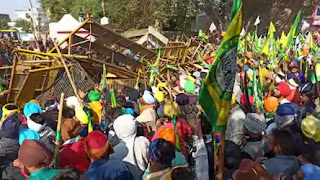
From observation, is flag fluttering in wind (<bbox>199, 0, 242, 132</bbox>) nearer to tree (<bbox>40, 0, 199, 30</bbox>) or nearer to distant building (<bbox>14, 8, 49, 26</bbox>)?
distant building (<bbox>14, 8, 49, 26</bbox>)

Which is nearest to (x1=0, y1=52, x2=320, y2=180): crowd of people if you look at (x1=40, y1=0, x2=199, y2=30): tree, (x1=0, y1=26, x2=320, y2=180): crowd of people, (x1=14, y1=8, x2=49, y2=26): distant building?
(x1=0, y1=26, x2=320, y2=180): crowd of people

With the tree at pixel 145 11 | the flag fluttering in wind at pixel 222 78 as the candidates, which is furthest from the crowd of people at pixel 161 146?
the tree at pixel 145 11

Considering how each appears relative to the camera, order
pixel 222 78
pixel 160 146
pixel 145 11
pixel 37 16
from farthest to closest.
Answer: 1. pixel 145 11
2. pixel 37 16
3. pixel 160 146
4. pixel 222 78

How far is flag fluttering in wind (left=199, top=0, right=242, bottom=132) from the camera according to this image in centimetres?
261

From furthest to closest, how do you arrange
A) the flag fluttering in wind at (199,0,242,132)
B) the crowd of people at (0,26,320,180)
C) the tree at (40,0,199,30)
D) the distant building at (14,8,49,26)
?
the tree at (40,0,199,30) < the distant building at (14,8,49,26) < the crowd of people at (0,26,320,180) < the flag fluttering in wind at (199,0,242,132)

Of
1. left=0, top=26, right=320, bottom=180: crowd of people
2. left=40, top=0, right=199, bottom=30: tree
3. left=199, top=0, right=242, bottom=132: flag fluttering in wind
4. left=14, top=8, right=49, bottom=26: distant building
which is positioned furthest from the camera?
left=40, top=0, right=199, bottom=30: tree

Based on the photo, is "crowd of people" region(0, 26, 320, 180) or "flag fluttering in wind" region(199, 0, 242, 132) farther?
"crowd of people" region(0, 26, 320, 180)

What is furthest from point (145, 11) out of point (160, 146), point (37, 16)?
point (160, 146)

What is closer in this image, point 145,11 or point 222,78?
point 222,78

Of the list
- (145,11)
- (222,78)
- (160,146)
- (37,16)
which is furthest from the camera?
(145,11)

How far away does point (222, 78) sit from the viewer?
267 cm

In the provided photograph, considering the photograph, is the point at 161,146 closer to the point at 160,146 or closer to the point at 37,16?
the point at 160,146

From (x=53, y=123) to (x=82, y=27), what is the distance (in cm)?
489

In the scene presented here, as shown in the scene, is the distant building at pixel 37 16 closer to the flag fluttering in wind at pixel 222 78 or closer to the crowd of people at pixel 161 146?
the crowd of people at pixel 161 146
